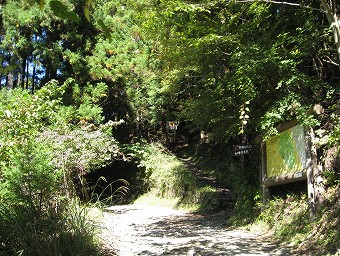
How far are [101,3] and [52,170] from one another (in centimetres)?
1466

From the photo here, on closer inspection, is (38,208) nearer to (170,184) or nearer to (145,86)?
(170,184)

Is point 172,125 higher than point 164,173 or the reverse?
higher

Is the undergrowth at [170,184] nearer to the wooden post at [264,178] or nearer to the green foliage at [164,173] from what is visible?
the green foliage at [164,173]

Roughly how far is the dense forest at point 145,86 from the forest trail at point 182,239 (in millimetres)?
733

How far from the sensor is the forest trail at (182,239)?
20.3ft

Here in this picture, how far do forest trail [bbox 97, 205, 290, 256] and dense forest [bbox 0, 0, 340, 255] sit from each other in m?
0.73

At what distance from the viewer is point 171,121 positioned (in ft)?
78.5

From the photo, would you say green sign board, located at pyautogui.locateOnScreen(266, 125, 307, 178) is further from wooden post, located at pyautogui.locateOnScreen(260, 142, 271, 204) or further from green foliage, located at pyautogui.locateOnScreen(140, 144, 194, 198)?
green foliage, located at pyautogui.locateOnScreen(140, 144, 194, 198)

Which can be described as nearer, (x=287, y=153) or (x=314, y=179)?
(x=314, y=179)

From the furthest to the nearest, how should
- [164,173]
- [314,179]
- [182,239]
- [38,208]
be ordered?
1. [164,173]
2. [182,239]
3. [314,179]
4. [38,208]

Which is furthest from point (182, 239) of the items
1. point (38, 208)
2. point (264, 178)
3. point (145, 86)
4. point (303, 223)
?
point (145, 86)

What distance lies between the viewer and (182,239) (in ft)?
25.6

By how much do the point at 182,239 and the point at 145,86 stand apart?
1182 centimetres

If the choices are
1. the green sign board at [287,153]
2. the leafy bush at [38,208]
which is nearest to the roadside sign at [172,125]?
the green sign board at [287,153]
